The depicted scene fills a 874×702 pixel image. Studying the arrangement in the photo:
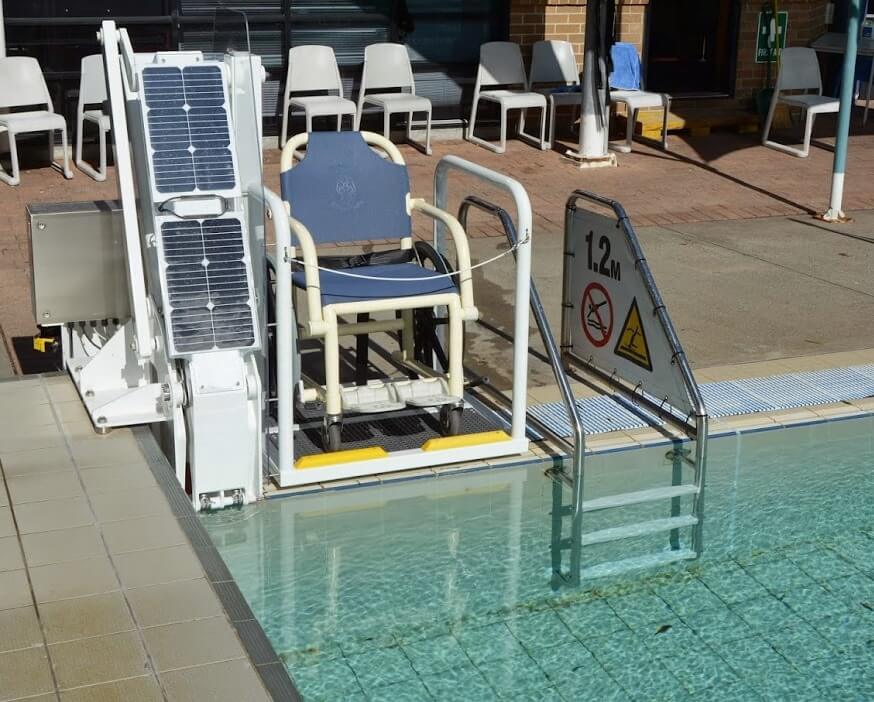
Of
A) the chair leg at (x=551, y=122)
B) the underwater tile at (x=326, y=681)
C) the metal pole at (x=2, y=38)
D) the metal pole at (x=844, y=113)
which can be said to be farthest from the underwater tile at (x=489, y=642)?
the chair leg at (x=551, y=122)

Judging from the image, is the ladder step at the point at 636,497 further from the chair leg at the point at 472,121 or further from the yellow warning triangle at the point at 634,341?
the chair leg at the point at 472,121

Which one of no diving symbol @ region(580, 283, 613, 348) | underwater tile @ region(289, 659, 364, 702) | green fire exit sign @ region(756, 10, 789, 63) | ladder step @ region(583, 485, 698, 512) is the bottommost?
underwater tile @ region(289, 659, 364, 702)

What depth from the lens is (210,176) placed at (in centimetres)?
478

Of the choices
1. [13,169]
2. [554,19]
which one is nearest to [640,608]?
[13,169]

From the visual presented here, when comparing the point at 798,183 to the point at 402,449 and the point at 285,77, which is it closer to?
the point at 285,77

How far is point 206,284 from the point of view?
15.7 feet

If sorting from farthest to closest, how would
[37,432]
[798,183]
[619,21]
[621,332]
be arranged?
[619,21] → [798,183] → [621,332] → [37,432]

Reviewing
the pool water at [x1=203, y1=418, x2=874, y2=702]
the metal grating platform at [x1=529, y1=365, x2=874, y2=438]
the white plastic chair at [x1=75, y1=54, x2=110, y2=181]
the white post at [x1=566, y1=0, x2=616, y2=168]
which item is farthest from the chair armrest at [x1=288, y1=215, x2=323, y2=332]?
the white post at [x1=566, y1=0, x2=616, y2=168]

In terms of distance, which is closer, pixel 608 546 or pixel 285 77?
pixel 608 546

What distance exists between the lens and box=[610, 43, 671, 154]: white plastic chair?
11469mm

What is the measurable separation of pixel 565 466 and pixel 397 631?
4.51ft

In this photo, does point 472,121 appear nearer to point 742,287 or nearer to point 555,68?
point 555,68

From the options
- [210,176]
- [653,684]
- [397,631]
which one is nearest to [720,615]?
[653,684]

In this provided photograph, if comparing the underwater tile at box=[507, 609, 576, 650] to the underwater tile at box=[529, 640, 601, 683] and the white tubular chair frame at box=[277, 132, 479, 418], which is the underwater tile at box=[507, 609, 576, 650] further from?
the white tubular chair frame at box=[277, 132, 479, 418]
